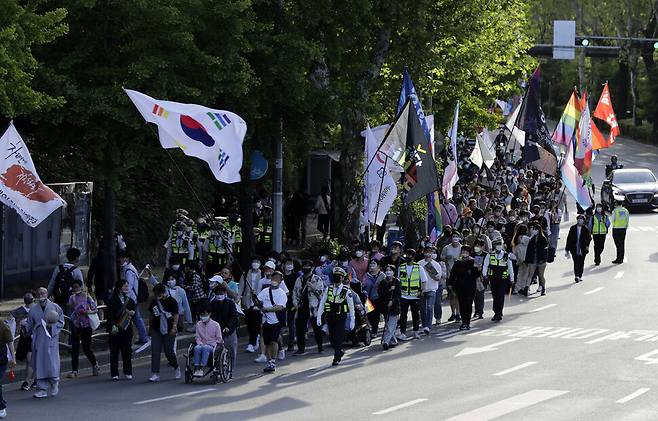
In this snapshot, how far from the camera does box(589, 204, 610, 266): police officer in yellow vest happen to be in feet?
112

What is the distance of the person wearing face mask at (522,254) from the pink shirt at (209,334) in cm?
1102

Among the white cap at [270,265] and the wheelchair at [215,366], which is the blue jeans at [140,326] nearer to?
the white cap at [270,265]

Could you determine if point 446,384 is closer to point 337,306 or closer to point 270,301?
point 337,306

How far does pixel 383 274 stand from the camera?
77.1 ft

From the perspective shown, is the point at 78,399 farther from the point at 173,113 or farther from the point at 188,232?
the point at 188,232

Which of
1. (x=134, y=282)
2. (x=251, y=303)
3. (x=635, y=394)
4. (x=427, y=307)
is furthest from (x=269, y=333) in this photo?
(x=635, y=394)

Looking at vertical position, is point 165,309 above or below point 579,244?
below

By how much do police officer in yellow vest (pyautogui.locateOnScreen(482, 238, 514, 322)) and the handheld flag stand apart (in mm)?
6963

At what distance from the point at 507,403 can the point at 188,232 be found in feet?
39.4

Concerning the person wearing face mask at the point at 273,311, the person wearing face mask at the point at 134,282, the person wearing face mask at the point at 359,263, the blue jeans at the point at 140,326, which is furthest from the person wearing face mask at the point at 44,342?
the person wearing face mask at the point at 359,263

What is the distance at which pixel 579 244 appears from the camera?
3153 cm

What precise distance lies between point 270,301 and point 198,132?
279cm

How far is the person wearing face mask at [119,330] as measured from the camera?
20.4 metres

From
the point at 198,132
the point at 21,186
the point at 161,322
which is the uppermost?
the point at 198,132
